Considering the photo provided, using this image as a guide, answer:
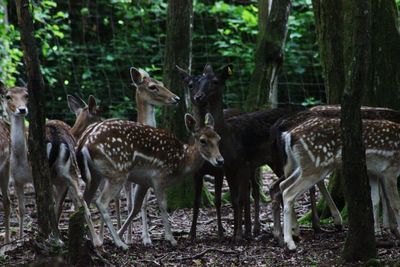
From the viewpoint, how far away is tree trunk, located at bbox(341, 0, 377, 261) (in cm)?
652

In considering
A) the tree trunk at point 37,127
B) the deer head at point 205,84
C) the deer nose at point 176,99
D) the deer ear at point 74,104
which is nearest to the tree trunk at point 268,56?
the deer nose at point 176,99

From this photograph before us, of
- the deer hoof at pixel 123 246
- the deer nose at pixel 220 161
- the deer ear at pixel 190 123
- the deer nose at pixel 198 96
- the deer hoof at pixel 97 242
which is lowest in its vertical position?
the deer hoof at pixel 123 246

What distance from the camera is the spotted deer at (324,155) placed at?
797 cm

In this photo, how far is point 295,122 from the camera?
27.7 ft

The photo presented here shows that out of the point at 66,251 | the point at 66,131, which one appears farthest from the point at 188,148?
the point at 66,251

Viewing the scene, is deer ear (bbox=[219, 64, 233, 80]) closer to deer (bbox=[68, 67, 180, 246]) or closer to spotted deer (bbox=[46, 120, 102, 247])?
deer (bbox=[68, 67, 180, 246])

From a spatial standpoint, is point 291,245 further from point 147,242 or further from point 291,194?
point 147,242

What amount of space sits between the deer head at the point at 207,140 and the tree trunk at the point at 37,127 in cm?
226

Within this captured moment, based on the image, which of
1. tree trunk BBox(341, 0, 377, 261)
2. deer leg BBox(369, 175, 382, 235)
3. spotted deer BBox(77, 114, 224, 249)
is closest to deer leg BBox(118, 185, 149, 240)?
spotted deer BBox(77, 114, 224, 249)

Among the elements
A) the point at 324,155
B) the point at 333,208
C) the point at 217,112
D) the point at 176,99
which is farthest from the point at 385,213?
the point at 176,99

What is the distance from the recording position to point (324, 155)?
796 cm

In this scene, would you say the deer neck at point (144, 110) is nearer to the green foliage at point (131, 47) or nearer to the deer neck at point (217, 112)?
the deer neck at point (217, 112)

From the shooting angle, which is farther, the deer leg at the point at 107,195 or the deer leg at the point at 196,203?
the deer leg at the point at 196,203

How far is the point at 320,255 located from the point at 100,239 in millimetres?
2219
